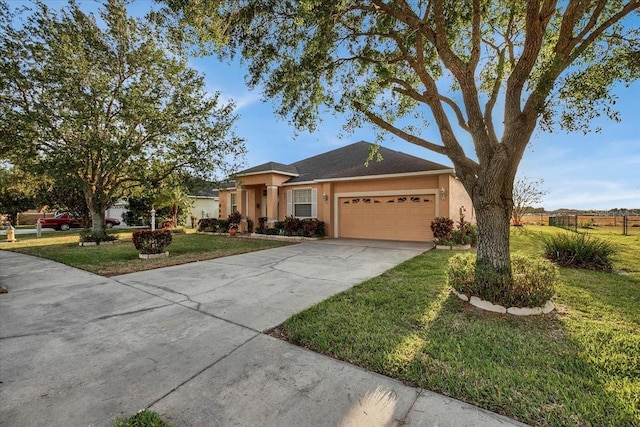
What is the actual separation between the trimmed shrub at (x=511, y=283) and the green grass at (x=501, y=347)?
25 cm

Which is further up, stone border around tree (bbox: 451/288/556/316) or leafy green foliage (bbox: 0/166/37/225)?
leafy green foliage (bbox: 0/166/37/225)

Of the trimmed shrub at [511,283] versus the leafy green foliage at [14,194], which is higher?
the leafy green foliage at [14,194]

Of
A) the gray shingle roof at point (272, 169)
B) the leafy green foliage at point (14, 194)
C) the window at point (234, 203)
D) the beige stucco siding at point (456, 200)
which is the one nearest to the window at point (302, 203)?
the gray shingle roof at point (272, 169)

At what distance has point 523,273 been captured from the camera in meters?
4.66

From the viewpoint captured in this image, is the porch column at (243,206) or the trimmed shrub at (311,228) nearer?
the trimmed shrub at (311,228)

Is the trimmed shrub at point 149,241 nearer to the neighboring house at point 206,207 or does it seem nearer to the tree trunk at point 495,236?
the tree trunk at point 495,236

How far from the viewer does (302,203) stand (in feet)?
51.8

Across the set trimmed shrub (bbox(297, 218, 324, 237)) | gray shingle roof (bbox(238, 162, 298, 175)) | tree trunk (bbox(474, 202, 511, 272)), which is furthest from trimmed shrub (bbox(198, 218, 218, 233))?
tree trunk (bbox(474, 202, 511, 272))

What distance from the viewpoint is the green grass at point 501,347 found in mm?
2307

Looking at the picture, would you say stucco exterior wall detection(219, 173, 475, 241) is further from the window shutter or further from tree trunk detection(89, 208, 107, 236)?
tree trunk detection(89, 208, 107, 236)

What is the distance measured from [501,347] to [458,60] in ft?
15.0

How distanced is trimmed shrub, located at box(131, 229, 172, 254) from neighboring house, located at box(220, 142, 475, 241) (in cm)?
477

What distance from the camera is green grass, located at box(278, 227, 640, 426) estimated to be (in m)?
2.31

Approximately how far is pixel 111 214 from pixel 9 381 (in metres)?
33.1
